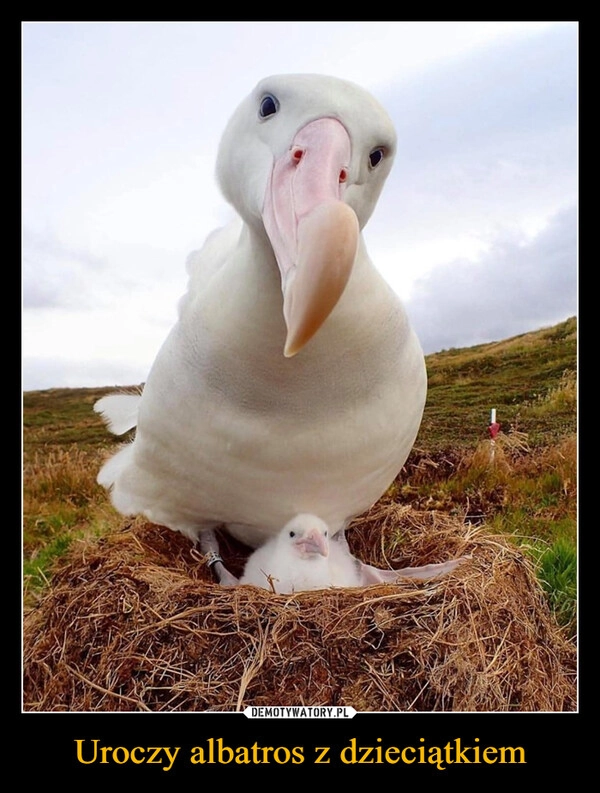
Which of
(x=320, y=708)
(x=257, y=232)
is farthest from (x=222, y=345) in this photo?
(x=320, y=708)

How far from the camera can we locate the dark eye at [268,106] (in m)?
2.47

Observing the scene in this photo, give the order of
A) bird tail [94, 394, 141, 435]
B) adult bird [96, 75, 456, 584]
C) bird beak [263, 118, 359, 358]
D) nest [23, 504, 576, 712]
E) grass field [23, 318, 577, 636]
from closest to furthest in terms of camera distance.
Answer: bird beak [263, 118, 359, 358] → adult bird [96, 75, 456, 584] → nest [23, 504, 576, 712] → grass field [23, 318, 577, 636] → bird tail [94, 394, 141, 435]

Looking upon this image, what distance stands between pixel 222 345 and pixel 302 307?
2.95ft

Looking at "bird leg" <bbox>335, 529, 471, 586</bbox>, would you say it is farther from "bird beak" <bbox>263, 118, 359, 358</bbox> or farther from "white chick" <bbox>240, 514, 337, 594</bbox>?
"bird beak" <bbox>263, 118, 359, 358</bbox>

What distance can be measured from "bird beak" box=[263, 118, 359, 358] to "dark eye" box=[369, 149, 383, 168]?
17cm

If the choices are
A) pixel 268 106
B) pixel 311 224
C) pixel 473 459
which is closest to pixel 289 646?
pixel 311 224

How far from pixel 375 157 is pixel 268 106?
14.3 inches

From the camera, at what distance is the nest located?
2.78 meters

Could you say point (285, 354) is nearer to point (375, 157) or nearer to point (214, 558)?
point (375, 157)

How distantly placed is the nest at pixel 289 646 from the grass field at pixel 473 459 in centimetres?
55

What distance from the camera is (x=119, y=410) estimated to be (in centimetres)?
416

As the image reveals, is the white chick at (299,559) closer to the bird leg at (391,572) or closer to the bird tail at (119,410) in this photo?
the bird leg at (391,572)

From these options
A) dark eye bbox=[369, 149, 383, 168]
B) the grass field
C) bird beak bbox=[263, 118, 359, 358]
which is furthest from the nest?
dark eye bbox=[369, 149, 383, 168]

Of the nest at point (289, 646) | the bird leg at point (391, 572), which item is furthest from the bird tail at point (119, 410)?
the bird leg at point (391, 572)
